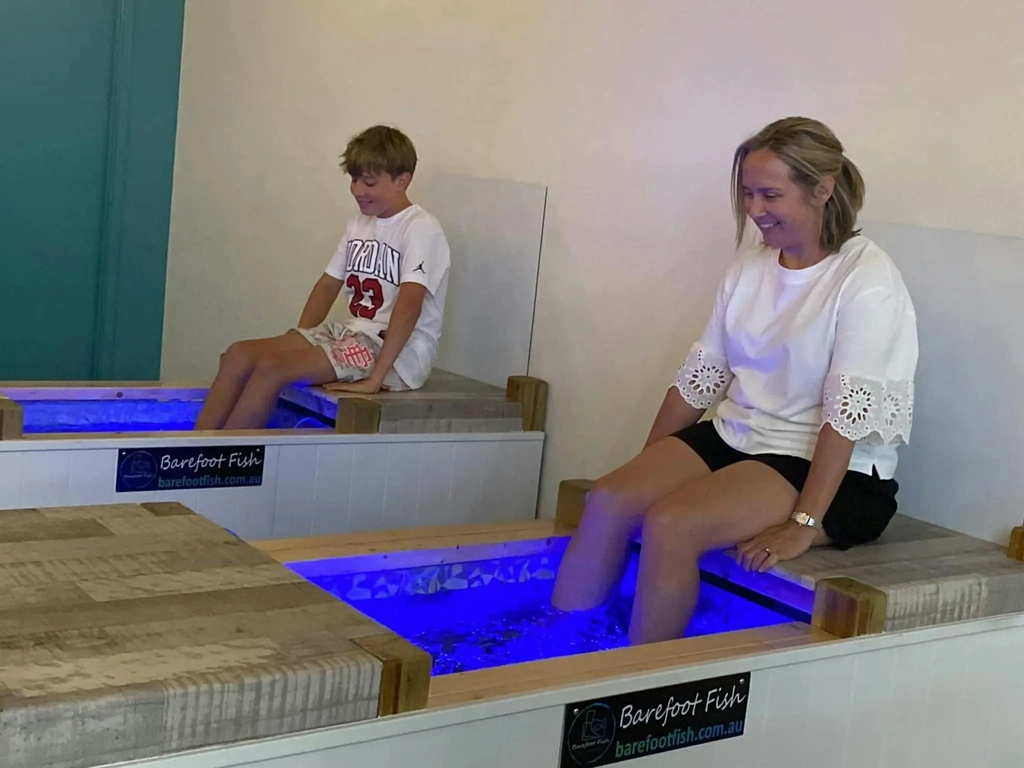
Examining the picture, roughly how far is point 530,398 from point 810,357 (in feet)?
3.41

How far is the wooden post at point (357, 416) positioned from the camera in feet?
8.67

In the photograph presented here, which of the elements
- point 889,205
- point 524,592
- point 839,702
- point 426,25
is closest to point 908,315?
point 889,205

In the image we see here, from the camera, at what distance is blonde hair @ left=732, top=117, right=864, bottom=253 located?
6.47ft

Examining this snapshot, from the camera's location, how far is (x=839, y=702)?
175cm

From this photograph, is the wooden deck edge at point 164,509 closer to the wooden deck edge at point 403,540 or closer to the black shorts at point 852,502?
the wooden deck edge at point 403,540

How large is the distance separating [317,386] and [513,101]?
888mm

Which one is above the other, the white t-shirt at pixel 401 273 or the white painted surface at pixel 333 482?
the white t-shirt at pixel 401 273

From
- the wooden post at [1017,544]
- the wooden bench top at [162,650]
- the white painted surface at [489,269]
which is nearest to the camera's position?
the wooden bench top at [162,650]

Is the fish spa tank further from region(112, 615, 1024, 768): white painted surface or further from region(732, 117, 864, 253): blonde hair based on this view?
region(732, 117, 864, 253): blonde hair

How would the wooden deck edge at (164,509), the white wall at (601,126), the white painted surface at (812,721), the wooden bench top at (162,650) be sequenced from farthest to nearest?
the white wall at (601,126)
the wooden deck edge at (164,509)
the white painted surface at (812,721)
the wooden bench top at (162,650)

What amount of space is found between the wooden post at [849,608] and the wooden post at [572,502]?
0.56m

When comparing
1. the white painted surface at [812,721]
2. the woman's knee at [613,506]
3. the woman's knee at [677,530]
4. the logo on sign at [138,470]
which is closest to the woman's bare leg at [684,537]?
the woman's knee at [677,530]

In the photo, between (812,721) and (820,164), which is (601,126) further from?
(812,721)

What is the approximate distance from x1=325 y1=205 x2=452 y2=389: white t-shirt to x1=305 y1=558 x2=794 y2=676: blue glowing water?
3.04 ft
